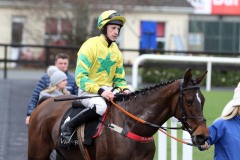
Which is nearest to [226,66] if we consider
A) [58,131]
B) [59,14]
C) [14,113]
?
[14,113]

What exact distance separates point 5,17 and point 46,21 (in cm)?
391

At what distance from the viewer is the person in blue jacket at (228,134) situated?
6234 mm

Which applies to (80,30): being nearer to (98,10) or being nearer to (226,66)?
(98,10)

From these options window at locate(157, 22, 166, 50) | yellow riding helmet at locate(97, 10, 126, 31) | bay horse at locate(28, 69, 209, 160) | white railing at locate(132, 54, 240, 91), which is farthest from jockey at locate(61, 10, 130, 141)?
window at locate(157, 22, 166, 50)

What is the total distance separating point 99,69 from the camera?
7441 mm

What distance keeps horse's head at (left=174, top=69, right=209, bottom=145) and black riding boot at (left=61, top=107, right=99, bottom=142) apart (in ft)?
3.44

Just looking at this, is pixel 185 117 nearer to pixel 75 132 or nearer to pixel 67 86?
pixel 75 132

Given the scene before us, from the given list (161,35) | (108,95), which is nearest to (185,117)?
(108,95)

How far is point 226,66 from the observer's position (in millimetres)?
21969

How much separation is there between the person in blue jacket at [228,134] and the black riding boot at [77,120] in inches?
56.3

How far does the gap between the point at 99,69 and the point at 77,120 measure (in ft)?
1.83

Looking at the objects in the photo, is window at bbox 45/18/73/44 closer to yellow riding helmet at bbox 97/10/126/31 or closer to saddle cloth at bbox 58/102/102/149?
saddle cloth at bbox 58/102/102/149

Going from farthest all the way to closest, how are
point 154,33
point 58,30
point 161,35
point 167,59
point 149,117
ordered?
1. point 161,35
2. point 154,33
3. point 58,30
4. point 167,59
5. point 149,117

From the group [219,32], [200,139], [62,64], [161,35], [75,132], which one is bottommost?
[75,132]
